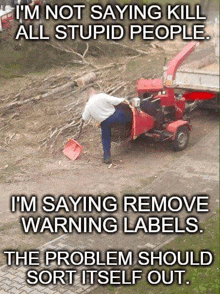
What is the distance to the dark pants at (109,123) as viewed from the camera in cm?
1189

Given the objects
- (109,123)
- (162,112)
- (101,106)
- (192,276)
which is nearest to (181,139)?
(162,112)

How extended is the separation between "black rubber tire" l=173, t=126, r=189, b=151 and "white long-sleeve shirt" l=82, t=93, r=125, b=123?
1.60 m

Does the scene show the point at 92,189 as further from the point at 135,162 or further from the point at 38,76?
the point at 38,76

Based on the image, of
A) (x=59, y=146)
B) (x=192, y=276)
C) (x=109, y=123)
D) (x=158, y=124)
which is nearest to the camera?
(x=192, y=276)

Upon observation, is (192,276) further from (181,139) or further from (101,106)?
(181,139)

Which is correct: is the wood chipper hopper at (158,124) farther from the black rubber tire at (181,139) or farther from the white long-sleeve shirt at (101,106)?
the white long-sleeve shirt at (101,106)

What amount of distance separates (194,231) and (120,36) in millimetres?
10348

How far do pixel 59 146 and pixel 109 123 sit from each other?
5.07 ft

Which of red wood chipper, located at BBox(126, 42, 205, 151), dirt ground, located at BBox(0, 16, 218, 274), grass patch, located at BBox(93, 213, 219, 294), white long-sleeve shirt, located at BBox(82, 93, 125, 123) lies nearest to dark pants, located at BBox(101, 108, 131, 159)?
white long-sleeve shirt, located at BBox(82, 93, 125, 123)

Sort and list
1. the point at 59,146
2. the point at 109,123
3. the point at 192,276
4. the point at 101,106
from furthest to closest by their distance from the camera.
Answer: the point at 59,146 < the point at 109,123 < the point at 101,106 < the point at 192,276

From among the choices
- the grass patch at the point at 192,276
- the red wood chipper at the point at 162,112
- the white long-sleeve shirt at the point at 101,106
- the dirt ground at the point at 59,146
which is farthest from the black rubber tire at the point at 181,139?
the grass patch at the point at 192,276

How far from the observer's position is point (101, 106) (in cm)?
1172

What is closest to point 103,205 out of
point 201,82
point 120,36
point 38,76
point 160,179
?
point 160,179

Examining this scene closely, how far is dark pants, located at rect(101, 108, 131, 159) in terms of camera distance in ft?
39.0
